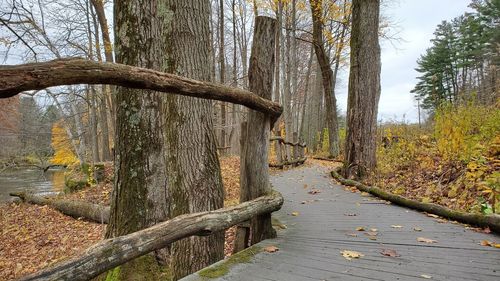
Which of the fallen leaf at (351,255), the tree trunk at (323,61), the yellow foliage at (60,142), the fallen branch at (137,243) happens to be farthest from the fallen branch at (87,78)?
the tree trunk at (323,61)

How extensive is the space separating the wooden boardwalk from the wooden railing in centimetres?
45

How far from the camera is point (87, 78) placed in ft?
6.34

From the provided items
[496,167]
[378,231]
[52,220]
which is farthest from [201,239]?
[52,220]

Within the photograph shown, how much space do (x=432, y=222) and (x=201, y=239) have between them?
3.20 meters

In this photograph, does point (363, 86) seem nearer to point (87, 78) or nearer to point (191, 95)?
point (191, 95)

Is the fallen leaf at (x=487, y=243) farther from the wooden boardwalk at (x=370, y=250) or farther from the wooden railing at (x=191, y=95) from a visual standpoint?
the wooden railing at (x=191, y=95)

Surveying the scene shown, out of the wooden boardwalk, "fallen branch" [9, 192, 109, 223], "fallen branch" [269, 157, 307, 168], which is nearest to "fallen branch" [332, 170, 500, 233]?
the wooden boardwalk

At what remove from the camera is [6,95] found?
1576 mm

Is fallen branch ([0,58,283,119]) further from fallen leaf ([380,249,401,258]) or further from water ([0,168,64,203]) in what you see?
water ([0,168,64,203])

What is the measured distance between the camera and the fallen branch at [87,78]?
5.11 ft

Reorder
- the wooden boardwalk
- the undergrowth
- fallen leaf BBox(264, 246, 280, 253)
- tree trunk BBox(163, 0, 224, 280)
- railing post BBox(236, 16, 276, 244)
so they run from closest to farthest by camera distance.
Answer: the wooden boardwalk, fallen leaf BBox(264, 246, 280, 253), tree trunk BBox(163, 0, 224, 280), railing post BBox(236, 16, 276, 244), the undergrowth

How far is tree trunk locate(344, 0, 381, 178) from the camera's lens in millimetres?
8867

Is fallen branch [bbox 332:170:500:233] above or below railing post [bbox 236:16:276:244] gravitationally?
below

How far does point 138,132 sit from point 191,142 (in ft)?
2.37
